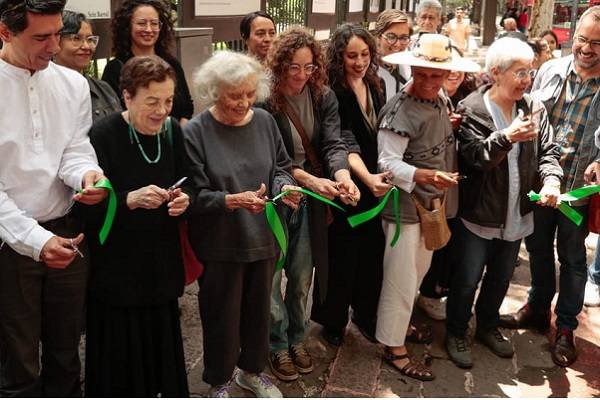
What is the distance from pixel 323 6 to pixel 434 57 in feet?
23.8

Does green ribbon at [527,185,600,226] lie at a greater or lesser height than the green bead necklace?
lesser

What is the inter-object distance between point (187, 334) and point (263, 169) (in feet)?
5.44

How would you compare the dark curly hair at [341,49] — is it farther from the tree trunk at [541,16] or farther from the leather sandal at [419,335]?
the tree trunk at [541,16]

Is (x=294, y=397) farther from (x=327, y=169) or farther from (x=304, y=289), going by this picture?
(x=327, y=169)

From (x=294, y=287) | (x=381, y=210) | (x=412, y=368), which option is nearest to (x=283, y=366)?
(x=294, y=287)

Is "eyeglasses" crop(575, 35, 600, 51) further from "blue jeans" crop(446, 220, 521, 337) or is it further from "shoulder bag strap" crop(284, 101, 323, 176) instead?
"shoulder bag strap" crop(284, 101, 323, 176)

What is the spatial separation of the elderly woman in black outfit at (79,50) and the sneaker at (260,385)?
161 cm

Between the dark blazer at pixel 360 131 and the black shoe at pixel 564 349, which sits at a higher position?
the dark blazer at pixel 360 131

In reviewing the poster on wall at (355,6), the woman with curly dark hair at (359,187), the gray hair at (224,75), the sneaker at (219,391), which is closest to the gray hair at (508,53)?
the woman with curly dark hair at (359,187)

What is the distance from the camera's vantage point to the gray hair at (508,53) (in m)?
3.33

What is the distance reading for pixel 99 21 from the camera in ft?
14.2

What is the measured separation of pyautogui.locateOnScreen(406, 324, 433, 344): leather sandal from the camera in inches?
159

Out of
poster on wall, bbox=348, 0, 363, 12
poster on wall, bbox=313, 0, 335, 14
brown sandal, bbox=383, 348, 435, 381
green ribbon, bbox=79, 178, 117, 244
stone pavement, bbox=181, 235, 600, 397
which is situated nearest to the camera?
green ribbon, bbox=79, 178, 117, 244

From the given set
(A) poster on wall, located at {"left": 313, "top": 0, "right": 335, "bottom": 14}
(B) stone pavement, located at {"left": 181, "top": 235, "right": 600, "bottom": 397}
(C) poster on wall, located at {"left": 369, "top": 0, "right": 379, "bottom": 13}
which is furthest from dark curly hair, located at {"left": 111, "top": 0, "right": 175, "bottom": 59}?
(C) poster on wall, located at {"left": 369, "top": 0, "right": 379, "bottom": 13}
